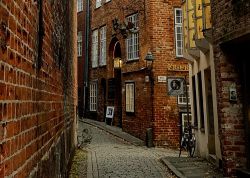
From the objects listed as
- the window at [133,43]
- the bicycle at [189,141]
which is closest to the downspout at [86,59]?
the window at [133,43]

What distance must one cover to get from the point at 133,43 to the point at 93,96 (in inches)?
317

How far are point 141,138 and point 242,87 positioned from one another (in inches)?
415

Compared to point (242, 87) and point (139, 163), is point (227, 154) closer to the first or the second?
point (242, 87)

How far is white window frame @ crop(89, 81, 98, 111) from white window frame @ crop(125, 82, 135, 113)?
638 centimetres

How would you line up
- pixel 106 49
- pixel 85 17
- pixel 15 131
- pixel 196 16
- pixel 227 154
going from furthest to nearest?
pixel 85 17 < pixel 106 49 < pixel 196 16 < pixel 227 154 < pixel 15 131

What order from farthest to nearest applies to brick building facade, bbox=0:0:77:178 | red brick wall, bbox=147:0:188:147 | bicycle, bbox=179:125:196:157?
red brick wall, bbox=147:0:188:147, bicycle, bbox=179:125:196:157, brick building facade, bbox=0:0:77:178

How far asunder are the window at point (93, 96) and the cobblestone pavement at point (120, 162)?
30.7ft

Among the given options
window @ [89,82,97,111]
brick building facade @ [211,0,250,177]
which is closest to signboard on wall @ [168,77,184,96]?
brick building facade @ [211,0,250,177]

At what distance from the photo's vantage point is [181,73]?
17438 mm

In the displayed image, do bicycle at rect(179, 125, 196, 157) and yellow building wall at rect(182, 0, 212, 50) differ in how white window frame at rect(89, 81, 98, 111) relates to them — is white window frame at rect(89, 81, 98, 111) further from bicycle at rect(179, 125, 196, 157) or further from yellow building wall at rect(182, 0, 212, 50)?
yellow building wall at rect(182, 0, 212, 50)

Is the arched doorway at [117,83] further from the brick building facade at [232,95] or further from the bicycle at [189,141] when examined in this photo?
the brick building facade at [232,95]

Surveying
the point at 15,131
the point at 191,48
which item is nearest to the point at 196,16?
the point at 191,48

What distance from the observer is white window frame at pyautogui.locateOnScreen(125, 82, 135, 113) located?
19059 millimetres

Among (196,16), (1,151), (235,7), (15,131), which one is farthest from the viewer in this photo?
(196,16)
